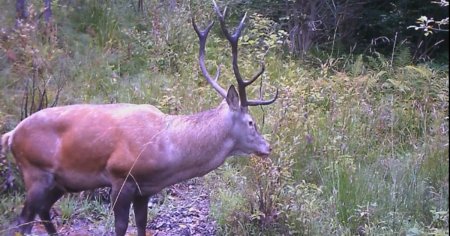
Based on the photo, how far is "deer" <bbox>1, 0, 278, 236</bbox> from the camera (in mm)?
5363

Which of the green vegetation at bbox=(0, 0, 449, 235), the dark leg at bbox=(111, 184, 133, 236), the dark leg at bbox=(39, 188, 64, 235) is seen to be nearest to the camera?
the dark leg at bbox=(111, 184, 133, 236)

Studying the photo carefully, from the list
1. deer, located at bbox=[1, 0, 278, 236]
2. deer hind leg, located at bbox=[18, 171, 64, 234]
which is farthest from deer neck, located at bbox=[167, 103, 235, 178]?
deer hind leg, located at bbox=[18, 171, 64, 234]

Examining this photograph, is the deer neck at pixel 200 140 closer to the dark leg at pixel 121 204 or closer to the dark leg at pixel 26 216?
the dark leg at pixel 121 204

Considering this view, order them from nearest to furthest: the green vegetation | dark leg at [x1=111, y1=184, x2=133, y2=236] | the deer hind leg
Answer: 1. dark leg at [x1=111, y1=184, x2=133, y2=236]
2. the deer hind leg
3. the green vegetation

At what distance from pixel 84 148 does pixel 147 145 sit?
18.7 inches

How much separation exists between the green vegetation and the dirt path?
0.15 metres

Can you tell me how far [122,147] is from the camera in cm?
537

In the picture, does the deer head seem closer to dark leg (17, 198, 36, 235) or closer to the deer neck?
the deer neck

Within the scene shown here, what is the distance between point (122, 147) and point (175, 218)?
4.86 feet

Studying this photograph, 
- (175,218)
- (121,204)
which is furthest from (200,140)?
(175,218)

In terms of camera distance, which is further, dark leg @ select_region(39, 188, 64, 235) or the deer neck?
dark leg @ select_region(39, 188, 64, 235)

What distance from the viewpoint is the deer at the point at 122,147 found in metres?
5.36

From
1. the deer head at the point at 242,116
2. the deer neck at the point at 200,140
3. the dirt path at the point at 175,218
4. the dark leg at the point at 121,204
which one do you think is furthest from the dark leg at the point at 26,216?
the deer head at the point at 242,116

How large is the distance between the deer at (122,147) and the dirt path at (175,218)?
2.30 ft
